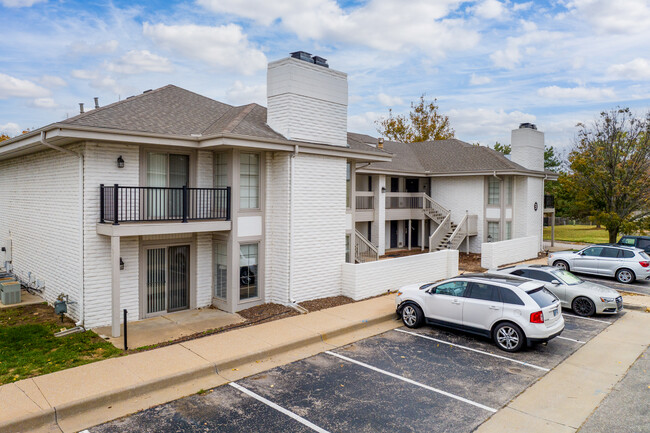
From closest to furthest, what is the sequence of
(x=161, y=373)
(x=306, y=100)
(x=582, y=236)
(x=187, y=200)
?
(x=161, y=373) < (x=187, y=200) < (x=306, y=100) < (x=582, y=236)

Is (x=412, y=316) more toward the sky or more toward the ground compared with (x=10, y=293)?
more toward the ground

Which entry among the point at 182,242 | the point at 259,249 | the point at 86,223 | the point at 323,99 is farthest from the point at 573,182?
the point at 86,223

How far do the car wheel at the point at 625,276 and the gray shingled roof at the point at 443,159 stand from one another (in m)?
8.07

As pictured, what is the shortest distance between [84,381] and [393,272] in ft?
35.0

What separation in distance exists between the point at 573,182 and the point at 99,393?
99.7ft

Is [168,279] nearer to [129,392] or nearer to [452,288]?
[129,392]

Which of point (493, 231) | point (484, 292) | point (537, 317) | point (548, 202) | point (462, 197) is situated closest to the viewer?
point (537, 317)

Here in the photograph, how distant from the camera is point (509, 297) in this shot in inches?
399

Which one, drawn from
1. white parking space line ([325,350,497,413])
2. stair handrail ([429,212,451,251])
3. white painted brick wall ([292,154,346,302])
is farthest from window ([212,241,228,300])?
stair handrail ([429,212,451,251])

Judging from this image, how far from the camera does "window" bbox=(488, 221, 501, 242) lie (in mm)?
26172

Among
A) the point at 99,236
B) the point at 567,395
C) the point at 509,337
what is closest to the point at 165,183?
the point at 99,236

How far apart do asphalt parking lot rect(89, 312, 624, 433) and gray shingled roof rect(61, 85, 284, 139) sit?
22.9ft

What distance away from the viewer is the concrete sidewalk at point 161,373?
698cm

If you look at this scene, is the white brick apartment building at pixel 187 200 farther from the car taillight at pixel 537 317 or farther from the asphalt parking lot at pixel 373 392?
the car taillight at pixel 537 317
